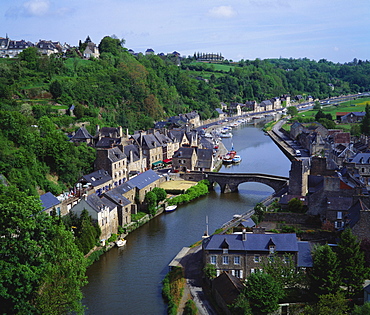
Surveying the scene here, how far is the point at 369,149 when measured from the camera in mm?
47844

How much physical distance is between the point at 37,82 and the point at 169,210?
35.2 metres

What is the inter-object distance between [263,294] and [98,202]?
14.2m

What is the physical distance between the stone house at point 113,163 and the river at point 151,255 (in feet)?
23.2

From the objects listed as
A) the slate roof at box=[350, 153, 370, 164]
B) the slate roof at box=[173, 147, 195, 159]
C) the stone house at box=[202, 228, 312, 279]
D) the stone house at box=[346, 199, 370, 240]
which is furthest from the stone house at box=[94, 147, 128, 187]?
the stone house at box=[346, 199, 370, 240]

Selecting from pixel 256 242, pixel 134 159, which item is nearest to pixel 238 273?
pixel 256 242

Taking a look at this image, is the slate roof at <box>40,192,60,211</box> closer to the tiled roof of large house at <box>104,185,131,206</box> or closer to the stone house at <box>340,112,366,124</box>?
the tiled roof of large house at <box>104,185,131,206</box>

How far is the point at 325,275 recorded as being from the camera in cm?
2186

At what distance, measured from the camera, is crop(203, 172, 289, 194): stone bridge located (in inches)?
1687

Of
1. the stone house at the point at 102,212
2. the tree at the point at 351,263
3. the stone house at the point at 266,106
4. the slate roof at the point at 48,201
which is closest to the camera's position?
the tree at the point at 351,263

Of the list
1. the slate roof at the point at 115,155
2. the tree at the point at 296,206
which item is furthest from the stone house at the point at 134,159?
the tree at the point at 296,206

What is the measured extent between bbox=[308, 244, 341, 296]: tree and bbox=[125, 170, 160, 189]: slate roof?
1853cm

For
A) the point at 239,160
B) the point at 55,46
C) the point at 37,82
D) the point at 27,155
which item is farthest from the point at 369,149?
the point at 55,46

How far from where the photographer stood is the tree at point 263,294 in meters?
20.6

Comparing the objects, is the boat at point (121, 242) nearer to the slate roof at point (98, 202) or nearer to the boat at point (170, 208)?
the slate roof at point (98, 202)
